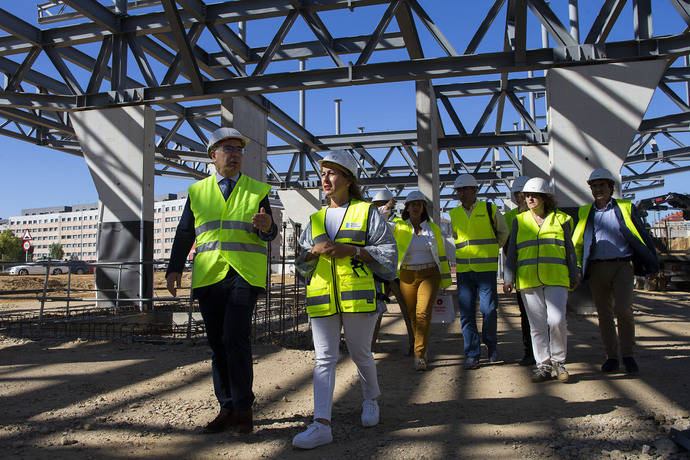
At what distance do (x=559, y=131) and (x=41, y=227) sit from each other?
5817 inches

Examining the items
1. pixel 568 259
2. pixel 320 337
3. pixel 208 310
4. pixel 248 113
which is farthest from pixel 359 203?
pixel 248 113

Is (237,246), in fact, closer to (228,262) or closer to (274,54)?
(228,262)

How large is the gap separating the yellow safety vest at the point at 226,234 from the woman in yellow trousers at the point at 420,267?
7.61 ft

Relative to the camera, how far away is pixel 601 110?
9344mm

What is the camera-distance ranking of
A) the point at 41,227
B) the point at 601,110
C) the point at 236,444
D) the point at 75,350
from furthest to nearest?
1. the point at 41,227
2. the point at 601,110
3. the point at 75,350
4. the point at 236,444

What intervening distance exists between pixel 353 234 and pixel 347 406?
152 cm

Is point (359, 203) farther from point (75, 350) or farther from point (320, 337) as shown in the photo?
point (75, 350)

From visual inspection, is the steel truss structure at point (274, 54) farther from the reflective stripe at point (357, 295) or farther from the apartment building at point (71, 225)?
the apartment building at point (71, 225)

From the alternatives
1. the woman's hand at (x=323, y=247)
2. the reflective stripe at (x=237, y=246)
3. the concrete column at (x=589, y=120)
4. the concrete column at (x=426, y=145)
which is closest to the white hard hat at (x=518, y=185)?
the woman's hand at (x=323, y=247)

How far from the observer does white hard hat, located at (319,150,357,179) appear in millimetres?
3553

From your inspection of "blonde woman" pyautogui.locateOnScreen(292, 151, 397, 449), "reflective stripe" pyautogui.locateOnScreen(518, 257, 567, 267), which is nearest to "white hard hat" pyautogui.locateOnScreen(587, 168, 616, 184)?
"reflective stripe" pyautogui.locateOnScreen(518, 257, 567, 267)

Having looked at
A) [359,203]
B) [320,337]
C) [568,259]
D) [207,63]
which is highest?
[207,63]

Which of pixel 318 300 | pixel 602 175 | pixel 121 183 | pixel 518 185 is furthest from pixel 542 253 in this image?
pixel 121 183

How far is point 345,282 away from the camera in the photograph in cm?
341
